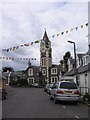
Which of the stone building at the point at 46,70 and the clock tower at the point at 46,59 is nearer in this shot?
the clock tower at the point at 46,59

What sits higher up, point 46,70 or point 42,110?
point 46,70

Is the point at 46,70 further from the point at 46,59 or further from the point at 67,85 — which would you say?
the point at 67,85

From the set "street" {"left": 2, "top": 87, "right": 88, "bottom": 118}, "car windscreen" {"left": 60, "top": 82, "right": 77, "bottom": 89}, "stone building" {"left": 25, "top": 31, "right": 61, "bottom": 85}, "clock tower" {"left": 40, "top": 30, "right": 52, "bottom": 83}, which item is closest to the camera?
"street" {"left": 2, "top": 87, "right": 88, "bottom": 118}

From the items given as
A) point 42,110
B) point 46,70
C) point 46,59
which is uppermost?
point 46,59

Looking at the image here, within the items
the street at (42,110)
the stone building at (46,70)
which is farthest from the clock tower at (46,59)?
the street at (42,110)

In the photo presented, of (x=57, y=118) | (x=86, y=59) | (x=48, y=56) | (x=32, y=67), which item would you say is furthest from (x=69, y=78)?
(x=32, y=67)

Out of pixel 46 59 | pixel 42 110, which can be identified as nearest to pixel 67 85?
pixel 42 110

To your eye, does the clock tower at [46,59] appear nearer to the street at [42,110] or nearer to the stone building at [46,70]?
the stone building at [46,70]

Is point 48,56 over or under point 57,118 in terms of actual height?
over

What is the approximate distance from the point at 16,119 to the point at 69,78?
2391cm

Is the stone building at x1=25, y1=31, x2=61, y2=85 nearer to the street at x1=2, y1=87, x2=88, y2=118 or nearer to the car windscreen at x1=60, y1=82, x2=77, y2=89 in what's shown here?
the car windscreen at x1=60, y1=82, x2=77, y2=89

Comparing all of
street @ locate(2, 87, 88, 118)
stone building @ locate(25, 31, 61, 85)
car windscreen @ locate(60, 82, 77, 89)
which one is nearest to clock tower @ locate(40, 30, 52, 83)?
stone building @ locate(25, 31, 61, 85)

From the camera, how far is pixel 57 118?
9.53m

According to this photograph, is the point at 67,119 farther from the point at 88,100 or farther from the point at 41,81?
the point at 41,81
